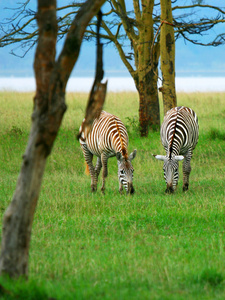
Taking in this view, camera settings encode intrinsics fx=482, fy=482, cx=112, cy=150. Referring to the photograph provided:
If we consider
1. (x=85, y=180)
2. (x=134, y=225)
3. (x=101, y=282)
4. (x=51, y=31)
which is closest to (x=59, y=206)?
(x=134, y=225)

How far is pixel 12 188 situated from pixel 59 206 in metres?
2.55

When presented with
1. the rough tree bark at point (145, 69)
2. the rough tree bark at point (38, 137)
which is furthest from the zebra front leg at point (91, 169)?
the rough tree bark at point (38, 137)

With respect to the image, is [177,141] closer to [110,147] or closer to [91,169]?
[110,147]

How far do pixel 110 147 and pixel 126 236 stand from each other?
4.09 metres

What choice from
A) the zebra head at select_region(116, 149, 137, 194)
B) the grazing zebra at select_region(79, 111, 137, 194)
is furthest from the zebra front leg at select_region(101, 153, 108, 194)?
the zebra head at select_region(116, 149, 137, 194)

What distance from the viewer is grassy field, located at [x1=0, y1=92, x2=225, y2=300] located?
15.2ft

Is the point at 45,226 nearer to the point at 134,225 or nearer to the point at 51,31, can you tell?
the point at 134,225

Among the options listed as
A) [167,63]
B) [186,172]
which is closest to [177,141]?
[186,172]

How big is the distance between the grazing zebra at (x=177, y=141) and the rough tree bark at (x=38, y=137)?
248 inches

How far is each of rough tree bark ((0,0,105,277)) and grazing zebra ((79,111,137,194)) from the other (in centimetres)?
545

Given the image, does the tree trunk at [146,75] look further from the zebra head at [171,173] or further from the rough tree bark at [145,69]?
the zebra head at [171,173]

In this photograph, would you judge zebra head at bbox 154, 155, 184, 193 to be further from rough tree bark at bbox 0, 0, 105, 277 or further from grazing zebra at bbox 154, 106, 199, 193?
rough tree bark at bbox 0, 0, 105, 277

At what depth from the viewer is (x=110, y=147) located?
1104cm

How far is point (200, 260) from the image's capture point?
227 inches
